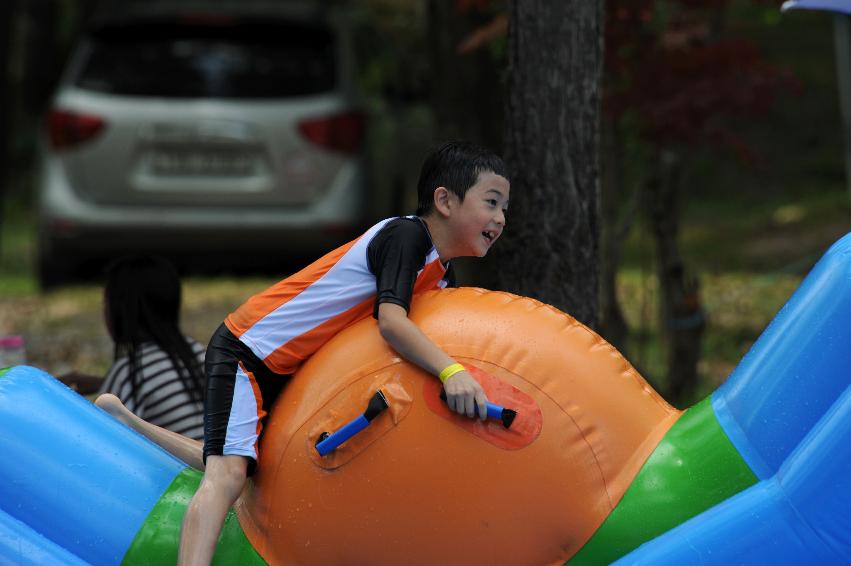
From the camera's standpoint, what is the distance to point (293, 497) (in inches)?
120

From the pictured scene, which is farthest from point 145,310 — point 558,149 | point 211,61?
point 211,61

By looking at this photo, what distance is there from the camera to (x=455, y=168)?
10.7 ft

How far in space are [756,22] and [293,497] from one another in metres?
14.7

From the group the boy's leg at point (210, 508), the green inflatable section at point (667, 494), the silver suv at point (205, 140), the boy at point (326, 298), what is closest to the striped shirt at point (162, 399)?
the boy at point (326, 298)

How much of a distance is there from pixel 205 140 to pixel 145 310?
4.44m

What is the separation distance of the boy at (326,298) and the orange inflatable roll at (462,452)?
3.9 inches

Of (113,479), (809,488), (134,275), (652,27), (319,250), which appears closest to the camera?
(809,488)

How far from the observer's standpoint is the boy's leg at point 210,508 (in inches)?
121

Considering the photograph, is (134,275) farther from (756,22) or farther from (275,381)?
(756,22)

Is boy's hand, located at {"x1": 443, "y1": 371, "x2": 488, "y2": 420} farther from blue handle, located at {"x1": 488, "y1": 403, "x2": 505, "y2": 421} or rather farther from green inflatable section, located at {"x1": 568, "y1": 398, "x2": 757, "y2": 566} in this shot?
green inflatable section, located at {"x1": 568, "y1": 398, "x2": 757, "y2": 566}

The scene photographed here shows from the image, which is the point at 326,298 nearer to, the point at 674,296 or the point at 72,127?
the point at 674,296

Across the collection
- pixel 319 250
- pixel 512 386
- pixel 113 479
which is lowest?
pixel 319 250

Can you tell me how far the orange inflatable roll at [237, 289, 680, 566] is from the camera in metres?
2.94

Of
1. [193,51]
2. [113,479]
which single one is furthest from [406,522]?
[193,51]
